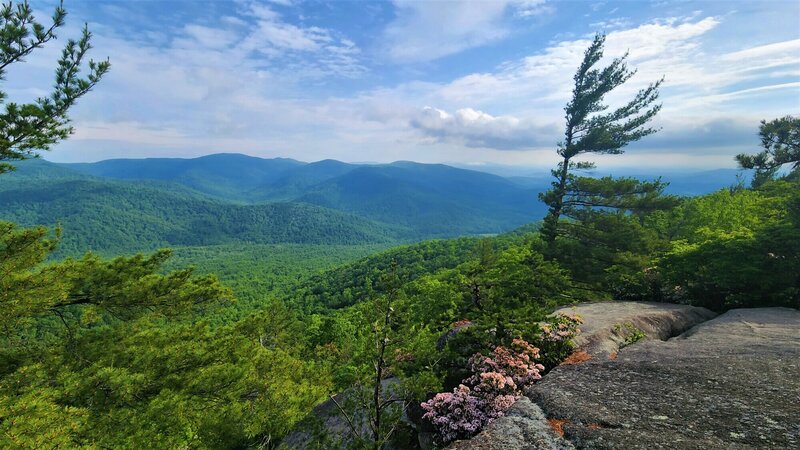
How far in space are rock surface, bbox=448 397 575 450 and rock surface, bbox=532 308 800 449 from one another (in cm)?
24

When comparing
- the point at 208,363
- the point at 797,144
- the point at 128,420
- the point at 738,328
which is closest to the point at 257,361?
the point at 208,363

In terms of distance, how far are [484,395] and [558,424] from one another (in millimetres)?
2614

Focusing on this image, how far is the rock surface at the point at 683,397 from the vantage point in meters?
5.07

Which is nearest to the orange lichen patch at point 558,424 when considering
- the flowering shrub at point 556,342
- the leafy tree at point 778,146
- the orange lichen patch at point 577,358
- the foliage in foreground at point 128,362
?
the orange lichen patch at point 577,358

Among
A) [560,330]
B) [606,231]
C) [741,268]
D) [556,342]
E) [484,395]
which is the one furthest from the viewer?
[606,231]

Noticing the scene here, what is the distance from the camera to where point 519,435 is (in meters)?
5.55

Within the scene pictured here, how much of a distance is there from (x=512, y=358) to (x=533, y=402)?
246 centimetres

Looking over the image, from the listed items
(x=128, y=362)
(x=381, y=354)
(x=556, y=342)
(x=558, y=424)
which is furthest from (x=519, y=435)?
(x=128, y=362)

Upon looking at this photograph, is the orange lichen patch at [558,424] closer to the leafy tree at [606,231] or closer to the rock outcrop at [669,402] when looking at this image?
the rock outcrop at [669,402]

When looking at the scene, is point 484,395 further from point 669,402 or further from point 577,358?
point 669,402

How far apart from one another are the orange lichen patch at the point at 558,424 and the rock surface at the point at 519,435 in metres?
0.07

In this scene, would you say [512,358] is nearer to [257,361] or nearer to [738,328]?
[738,328]

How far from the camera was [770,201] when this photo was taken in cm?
2519

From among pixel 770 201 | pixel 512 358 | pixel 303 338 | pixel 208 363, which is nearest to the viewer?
pixel 512 358
